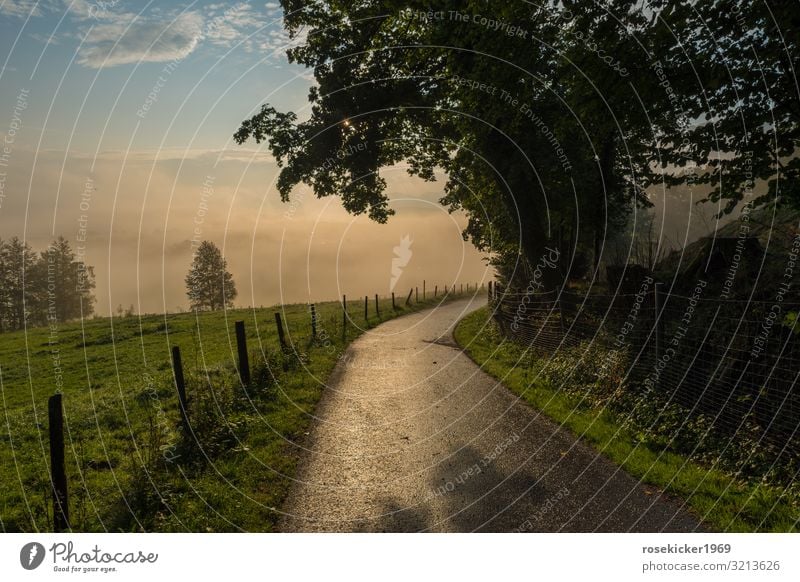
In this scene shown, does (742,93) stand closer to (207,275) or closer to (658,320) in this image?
(658,320)

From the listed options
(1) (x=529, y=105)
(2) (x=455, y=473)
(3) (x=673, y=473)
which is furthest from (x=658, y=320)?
(1) (x=529, y=105)

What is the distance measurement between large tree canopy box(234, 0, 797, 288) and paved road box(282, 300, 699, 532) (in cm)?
581

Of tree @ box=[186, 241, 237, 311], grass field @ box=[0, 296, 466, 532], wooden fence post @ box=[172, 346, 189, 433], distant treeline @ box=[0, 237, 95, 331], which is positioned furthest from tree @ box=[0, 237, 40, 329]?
wooden fence post @ box=[172, 346, 189, 433]

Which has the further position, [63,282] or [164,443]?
[63,282]

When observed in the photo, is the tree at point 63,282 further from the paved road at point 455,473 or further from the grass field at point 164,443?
the paved road at point 455,473

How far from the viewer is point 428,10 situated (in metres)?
15.6

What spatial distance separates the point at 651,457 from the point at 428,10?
14033mm

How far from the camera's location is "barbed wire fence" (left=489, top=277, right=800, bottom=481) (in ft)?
24.0

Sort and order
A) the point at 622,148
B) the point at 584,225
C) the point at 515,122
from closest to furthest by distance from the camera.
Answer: the point at 515,122 → the point at 622,148 → the point at 584,225

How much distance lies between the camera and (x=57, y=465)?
6.22 metres

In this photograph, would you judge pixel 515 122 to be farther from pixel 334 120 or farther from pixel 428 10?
pixel 334 120

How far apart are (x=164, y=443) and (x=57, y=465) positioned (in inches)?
134

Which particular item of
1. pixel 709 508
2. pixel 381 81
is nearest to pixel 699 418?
pixel 709 508

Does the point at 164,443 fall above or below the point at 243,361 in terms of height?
below
